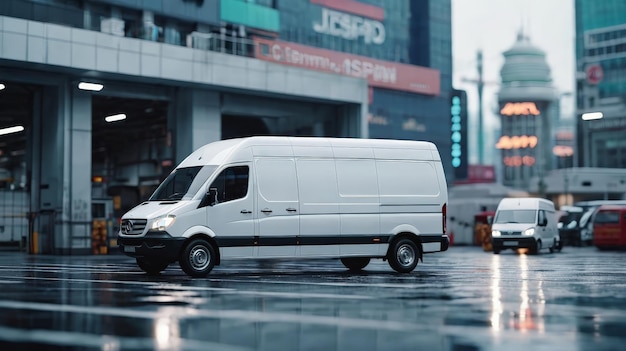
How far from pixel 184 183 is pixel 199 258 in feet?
5.16

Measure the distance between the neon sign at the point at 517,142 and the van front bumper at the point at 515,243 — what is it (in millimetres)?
151334

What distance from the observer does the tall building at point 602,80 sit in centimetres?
15188

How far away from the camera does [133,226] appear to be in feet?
56.7

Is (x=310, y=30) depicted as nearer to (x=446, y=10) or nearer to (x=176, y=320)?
(x=446, y=10)

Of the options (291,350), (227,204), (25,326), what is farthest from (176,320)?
(227,204)

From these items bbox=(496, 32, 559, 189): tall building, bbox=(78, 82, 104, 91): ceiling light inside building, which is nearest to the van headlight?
bbox=(78, 82, 104, 91): ceiling light inside building

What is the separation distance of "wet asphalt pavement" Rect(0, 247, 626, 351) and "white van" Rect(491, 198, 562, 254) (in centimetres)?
1862

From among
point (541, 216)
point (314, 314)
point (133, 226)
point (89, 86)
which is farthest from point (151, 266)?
point (541, 216)

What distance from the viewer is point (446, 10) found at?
117562 millimetres

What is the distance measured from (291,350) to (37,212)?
29.4 m

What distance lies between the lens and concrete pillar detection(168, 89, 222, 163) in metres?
36.9

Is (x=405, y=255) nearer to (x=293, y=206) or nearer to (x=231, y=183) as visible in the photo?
(x=293, y=206)

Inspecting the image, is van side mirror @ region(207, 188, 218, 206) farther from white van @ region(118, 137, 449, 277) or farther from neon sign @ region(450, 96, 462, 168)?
neon sign @ region(450, 96, 462, 168)

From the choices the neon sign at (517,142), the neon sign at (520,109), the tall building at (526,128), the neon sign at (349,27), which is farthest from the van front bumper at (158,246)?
the neon sign at (520,109)
